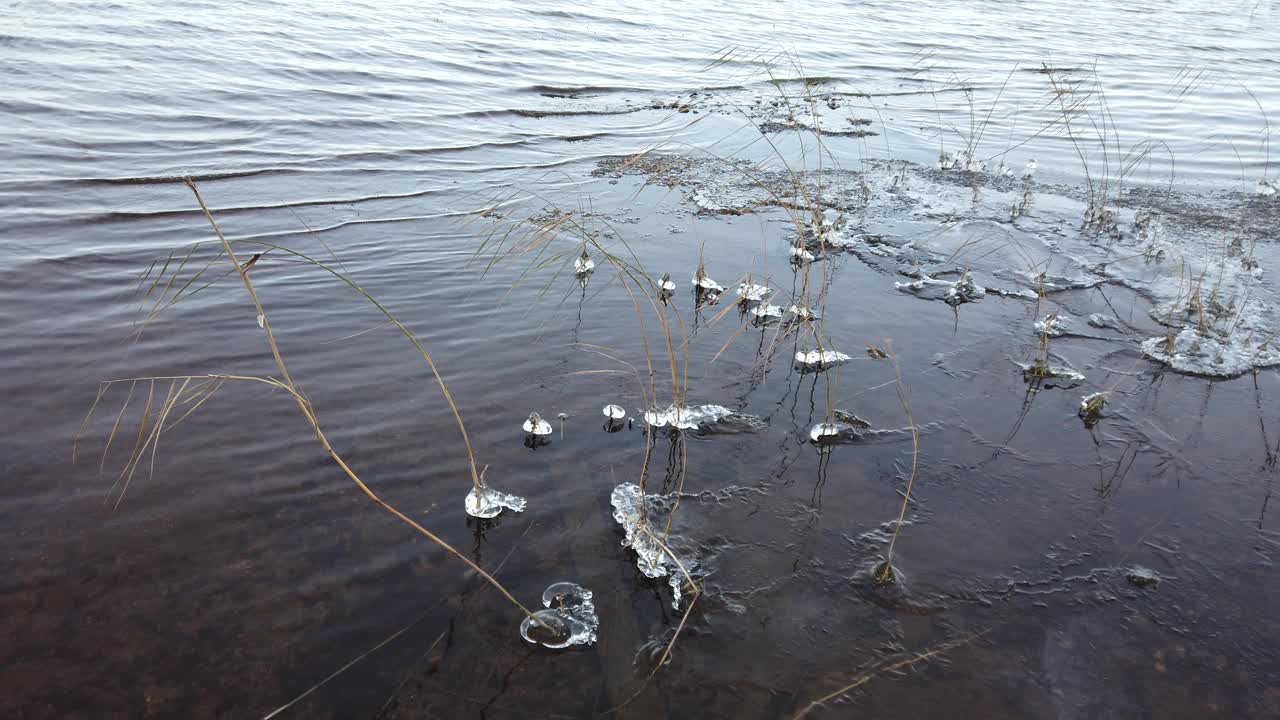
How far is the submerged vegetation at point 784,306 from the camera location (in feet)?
9.93

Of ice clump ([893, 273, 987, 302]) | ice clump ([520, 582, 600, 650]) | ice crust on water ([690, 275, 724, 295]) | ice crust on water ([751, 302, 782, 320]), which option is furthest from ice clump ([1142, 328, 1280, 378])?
ice clump ([520, 582, 600, 650])

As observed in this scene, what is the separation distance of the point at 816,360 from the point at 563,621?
2.33 m

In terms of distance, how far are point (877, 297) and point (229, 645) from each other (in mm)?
4295

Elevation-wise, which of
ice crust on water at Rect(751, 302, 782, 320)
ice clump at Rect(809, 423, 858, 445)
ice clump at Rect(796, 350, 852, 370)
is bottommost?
ice clump at Rect(809, 423, 858, 445)

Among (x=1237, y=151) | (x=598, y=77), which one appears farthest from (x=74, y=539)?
(x=1237, y=151)

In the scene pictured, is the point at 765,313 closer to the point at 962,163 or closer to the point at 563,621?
the point at 563,621

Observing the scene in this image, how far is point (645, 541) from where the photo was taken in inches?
119

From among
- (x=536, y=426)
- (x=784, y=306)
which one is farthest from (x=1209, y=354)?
(x=536, y=426)

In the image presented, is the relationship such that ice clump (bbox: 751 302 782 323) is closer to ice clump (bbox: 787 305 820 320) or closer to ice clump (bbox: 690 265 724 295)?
ice clump (bbox: 787 305 820 320)

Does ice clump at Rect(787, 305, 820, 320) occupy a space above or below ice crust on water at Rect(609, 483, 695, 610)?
above

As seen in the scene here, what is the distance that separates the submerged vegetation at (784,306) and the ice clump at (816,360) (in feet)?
0.04

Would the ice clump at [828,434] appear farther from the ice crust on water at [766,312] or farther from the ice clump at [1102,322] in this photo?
the ice clump at [1102,322]

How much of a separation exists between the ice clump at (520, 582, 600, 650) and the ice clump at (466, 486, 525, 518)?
49 centimetres

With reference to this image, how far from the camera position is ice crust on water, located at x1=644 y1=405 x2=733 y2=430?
3801 millimetres
